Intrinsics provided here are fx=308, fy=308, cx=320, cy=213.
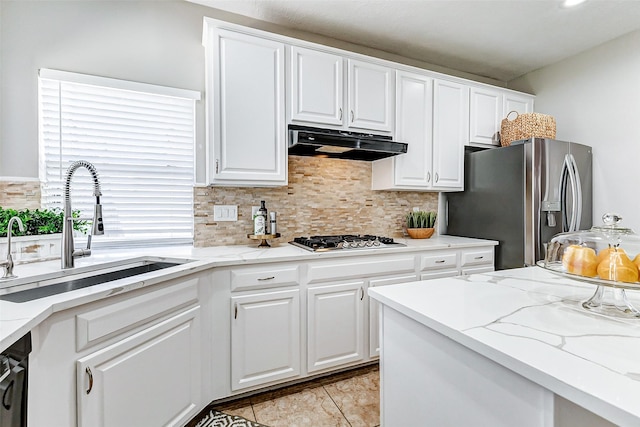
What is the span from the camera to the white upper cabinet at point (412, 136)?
8.66 feet

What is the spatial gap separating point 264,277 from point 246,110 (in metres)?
1.14

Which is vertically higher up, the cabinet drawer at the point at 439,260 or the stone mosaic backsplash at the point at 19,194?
the stone mosaic backsplash at the point at 19,194

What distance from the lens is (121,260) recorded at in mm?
1684

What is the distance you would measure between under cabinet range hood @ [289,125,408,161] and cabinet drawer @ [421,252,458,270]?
87 centimetres

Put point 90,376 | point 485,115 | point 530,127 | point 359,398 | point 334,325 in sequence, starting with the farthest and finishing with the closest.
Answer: point 485,115, point 530,127, point 334,325, point 359,398, point 90,376

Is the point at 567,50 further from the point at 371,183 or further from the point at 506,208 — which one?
the point at 371,183

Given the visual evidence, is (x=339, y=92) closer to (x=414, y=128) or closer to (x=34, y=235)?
(x=414, y=128)

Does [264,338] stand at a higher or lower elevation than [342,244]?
lower

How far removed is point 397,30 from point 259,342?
8.79 feet

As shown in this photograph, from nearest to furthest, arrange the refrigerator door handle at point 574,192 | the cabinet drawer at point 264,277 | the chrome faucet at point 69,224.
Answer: the chrome faucet at point 69,224 < the cabinet drawer at point 264,277 < the refrigerator door handle at point 574,192

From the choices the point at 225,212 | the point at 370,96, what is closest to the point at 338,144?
the point at 370,96

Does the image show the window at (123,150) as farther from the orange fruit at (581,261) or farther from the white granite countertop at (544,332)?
the orange fruit at (581,261)

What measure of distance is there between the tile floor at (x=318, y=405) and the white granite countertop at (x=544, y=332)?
1.06 metres

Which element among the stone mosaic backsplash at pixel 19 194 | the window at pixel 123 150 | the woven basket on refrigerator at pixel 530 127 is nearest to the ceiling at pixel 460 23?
the woven basket on refrigerator at pixel 530 127
